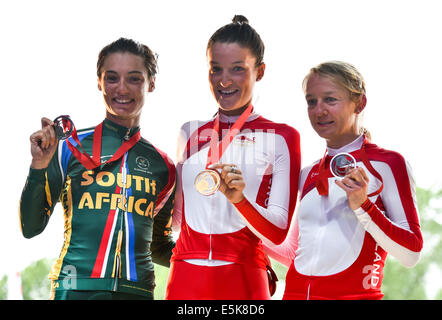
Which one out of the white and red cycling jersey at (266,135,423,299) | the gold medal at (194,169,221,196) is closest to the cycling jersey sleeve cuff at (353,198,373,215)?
the white and red cycling jersey at (266,135,423,299)

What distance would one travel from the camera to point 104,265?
109 inches

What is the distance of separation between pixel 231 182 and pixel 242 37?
2.96 feet

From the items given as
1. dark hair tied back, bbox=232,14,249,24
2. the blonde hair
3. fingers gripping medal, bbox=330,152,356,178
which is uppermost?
dark hair tied back, bbox=232,14,249,24

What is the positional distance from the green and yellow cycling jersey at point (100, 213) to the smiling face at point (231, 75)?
547mm

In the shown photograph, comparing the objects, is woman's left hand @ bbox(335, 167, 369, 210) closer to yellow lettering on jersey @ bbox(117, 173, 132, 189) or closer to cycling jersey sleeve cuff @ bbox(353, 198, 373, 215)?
cycling jersey sleeve cuff @ bbox(353, 198, 373, 215)

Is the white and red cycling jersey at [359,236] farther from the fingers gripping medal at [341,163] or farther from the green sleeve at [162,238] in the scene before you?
the green sleeve at [162,238]

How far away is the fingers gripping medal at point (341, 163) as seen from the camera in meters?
2.69

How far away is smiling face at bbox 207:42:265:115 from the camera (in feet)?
9.72

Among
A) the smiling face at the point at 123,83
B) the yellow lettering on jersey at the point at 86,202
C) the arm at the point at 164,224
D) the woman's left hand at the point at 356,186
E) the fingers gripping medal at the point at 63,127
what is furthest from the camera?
the arm at the point at 164,224

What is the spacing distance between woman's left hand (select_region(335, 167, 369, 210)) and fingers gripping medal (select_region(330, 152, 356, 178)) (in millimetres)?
146

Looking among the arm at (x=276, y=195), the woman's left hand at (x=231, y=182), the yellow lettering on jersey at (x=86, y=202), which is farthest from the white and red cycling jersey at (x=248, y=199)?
the yellow lettering on jersey at (x=86, y=202)
